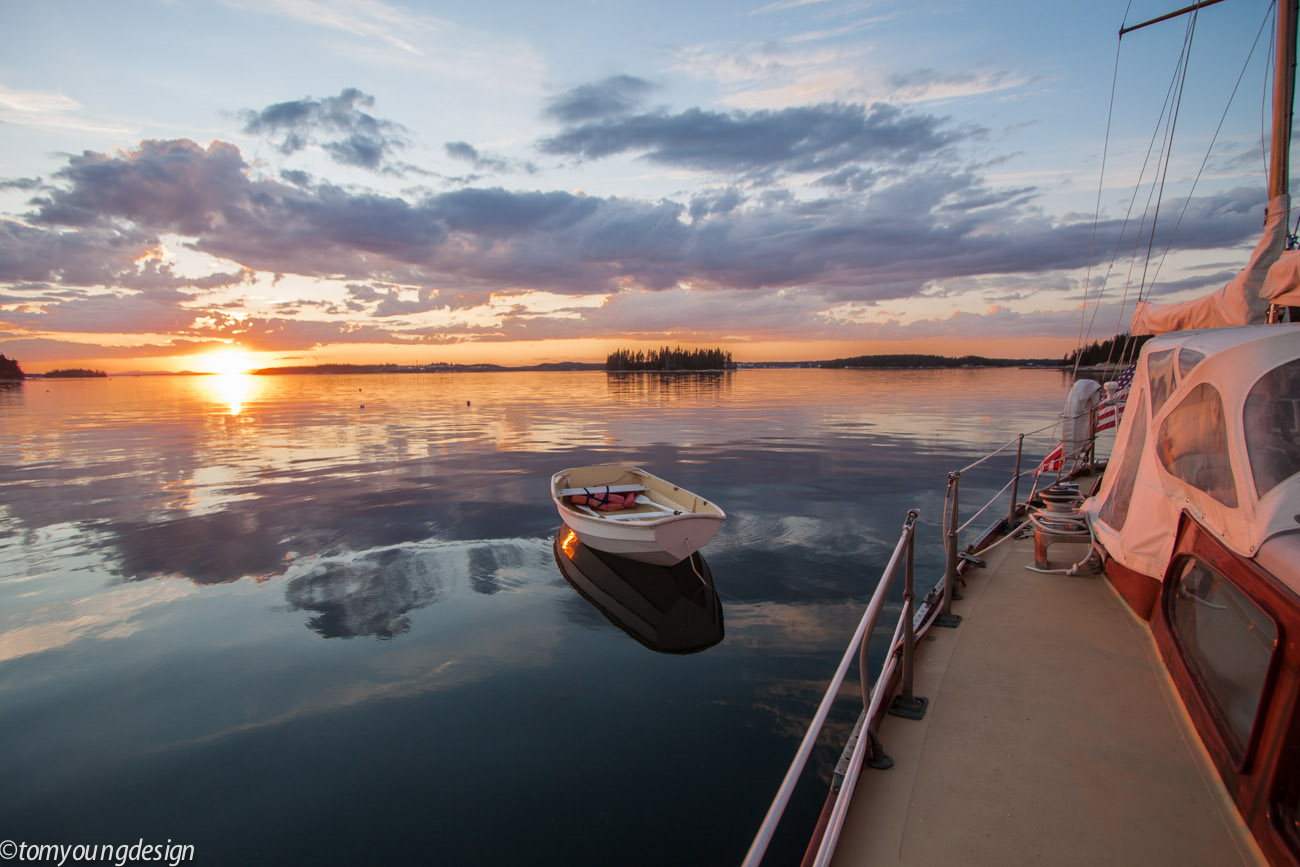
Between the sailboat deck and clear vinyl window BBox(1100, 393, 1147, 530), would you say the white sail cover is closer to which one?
clear vinyl window BBox(1100, 393, 1147, 530)

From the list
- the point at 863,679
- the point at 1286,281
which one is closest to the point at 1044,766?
the point at 863,679

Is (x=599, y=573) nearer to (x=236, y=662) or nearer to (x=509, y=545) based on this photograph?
(x=509, y=545)

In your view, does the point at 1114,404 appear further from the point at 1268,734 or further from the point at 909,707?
the point at 1268,734

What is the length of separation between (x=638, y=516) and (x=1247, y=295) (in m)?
11.3

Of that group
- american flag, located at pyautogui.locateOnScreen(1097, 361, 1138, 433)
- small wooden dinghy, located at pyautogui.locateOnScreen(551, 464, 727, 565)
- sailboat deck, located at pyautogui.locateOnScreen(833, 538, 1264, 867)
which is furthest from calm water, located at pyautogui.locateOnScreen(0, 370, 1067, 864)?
american flag, located at pyautogui.locateOnScreen(1097, 361, 1138, 433)

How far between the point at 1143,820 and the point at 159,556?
19687 mm

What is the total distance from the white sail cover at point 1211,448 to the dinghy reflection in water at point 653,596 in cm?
642

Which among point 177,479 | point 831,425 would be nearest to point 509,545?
point 177,479

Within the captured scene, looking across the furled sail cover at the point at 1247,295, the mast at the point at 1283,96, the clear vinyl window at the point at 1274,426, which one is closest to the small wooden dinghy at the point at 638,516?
the clear vinyl window at the point at 1274,426

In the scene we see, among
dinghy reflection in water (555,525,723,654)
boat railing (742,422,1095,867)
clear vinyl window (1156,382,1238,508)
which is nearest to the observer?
boat railing (742,422,1095,867)

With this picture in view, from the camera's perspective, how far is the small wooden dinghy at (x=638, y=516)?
11672 millimetres

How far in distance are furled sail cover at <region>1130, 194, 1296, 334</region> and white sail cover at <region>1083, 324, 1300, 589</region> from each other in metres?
2.78

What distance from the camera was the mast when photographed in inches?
402

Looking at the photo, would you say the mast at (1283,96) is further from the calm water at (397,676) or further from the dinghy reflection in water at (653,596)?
the dinghy reflection in water at (653,596)
